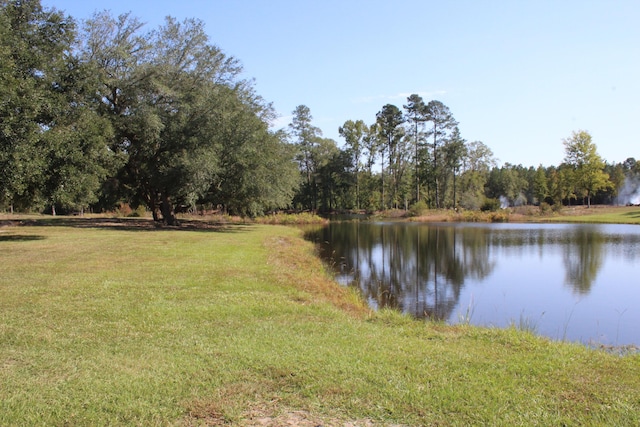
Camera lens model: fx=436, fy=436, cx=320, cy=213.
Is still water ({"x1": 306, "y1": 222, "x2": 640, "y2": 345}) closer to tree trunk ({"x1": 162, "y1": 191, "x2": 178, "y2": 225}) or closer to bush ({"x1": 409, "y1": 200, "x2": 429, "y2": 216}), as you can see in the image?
tree trunk ({"x1": 162, "y1": 191, "x2": 178, "y2": 225})

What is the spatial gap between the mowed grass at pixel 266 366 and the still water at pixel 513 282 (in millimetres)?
3515

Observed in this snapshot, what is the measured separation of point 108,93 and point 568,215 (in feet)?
185

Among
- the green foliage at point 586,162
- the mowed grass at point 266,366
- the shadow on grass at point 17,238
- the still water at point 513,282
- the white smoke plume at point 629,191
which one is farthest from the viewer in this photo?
the white smoke plume at point 629,191

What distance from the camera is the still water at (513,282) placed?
34.2 ft

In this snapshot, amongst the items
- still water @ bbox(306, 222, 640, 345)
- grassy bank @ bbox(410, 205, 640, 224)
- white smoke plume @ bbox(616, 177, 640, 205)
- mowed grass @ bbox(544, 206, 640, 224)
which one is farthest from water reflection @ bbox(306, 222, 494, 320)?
white smoke plume @ bbox(616, 177, 640, 205)

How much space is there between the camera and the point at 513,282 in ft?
50.5

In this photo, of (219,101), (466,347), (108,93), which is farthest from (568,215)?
(466,347)

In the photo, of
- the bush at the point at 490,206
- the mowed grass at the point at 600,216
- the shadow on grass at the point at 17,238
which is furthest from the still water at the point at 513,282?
the bush at the point at 490,206

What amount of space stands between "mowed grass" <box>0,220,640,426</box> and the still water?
3515mm

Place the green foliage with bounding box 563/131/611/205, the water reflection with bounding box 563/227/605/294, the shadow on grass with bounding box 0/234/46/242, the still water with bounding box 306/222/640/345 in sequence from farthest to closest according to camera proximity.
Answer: the green foliage with bounding box 563/131/611/205 → the shadow on grass with bounding box 0/234/46/242 → the water reflection with bounding box 563/227/605/294 → the still water with bounding box 306/222/640/345

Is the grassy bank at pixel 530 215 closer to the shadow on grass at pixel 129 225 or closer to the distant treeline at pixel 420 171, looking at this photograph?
the distant treeline at pixel 420 171

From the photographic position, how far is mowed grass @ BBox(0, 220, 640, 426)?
4.22 metres

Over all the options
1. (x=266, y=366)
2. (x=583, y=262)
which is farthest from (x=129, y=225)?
(x=266, y=366)

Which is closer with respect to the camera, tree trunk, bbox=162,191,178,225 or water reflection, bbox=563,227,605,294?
water reflection, bbox=563,227,605,294
